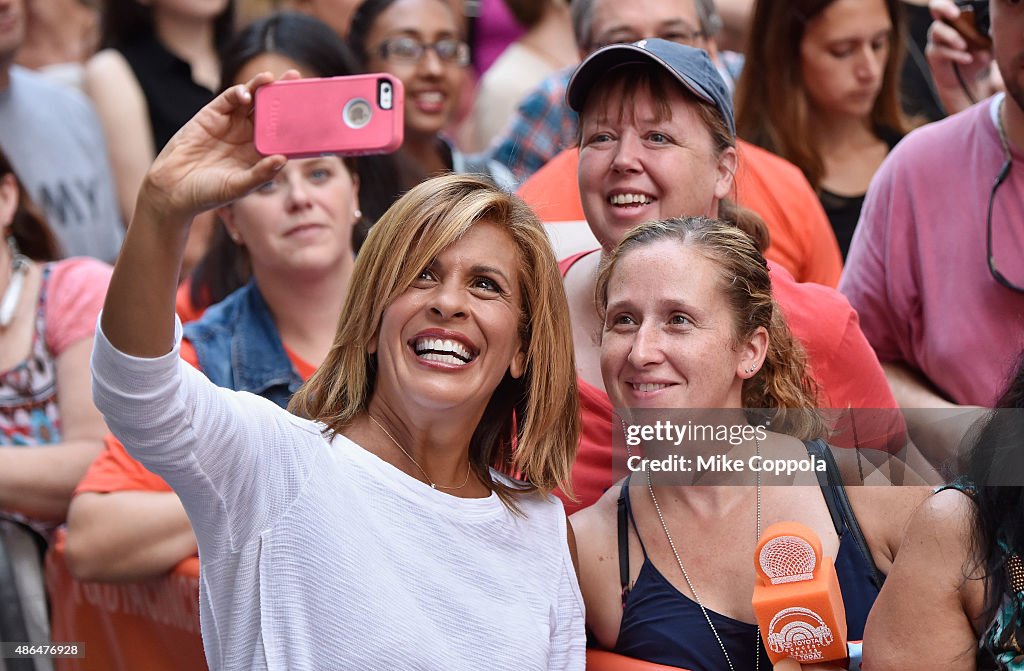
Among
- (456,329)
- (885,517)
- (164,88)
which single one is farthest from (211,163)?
(164,88)

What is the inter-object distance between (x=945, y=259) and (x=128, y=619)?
6.29 ft

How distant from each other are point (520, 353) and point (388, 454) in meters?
0.30

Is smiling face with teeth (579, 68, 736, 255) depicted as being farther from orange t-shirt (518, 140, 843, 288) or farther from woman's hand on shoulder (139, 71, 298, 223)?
woman's hand on shoulder (139, 71, 298, 223)

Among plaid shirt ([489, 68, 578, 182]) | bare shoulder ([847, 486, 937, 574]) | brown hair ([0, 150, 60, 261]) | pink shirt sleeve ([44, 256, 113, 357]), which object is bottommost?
bare shoulder ([847, 486, 937, 574])

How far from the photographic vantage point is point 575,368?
2.49 metres

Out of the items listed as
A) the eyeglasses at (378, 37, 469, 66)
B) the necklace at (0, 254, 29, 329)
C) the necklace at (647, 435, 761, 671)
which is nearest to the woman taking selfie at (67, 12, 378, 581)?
the necklace at (0, 254, 29, 329)

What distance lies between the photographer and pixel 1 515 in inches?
125

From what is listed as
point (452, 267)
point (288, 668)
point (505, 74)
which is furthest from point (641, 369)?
point (505, 74)

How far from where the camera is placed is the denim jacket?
10.1ft

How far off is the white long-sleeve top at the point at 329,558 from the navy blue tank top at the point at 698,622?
0.49 feet

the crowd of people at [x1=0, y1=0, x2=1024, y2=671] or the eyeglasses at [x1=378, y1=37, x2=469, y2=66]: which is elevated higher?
the eyeglasses at [x1=378, y1=37, x2=469, y2=66]

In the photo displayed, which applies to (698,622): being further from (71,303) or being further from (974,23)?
(974,23)

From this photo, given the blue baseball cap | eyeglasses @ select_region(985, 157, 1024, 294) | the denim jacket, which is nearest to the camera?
the blue baseball cap

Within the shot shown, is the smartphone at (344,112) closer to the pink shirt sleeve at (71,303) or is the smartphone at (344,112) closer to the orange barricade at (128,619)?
the orange barricade at (128,619)
